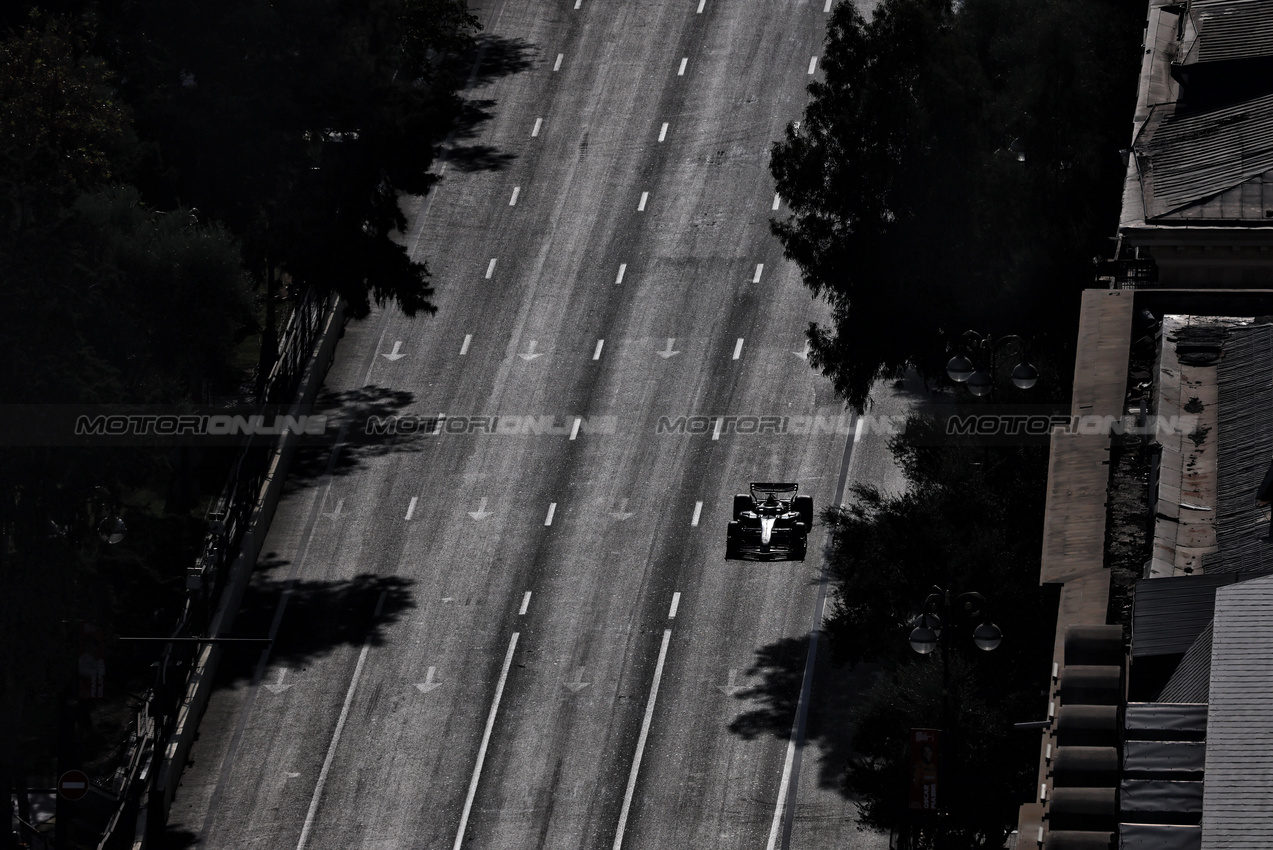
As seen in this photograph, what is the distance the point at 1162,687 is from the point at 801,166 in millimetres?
24648

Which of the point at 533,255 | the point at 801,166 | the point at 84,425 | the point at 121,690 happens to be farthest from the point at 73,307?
the point at 533,255

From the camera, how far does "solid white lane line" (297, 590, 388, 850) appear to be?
58878 mm

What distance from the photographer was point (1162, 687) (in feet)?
134

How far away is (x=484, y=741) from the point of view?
61406 millimetres

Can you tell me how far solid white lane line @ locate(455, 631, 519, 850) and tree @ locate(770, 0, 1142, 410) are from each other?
10.7 meters

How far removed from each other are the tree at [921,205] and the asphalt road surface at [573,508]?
290 inches

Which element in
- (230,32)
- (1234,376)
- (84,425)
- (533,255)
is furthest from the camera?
(533,255)

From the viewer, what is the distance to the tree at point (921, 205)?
6216cm

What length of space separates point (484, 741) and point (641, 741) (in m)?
3.78

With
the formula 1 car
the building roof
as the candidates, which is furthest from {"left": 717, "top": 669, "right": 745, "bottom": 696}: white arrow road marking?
the building roof

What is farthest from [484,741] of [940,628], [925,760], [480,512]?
[940,628]

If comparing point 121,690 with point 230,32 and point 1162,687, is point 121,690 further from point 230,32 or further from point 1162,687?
point 1162,687

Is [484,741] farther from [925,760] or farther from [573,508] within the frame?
[925,760]

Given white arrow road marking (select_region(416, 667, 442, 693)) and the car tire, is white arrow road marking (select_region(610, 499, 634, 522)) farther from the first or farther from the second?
white arrow road marking (select_region(416, 667, 442, 693))
